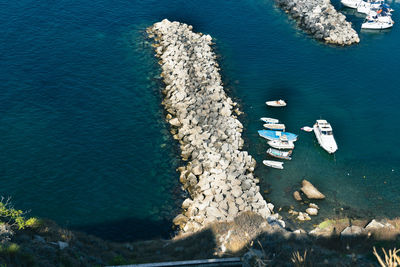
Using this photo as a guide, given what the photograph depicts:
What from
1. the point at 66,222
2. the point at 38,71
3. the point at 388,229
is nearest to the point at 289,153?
the point at 388,229

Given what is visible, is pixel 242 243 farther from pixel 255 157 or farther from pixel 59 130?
pixel 59 130

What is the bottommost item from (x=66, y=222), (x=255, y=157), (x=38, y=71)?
(x=66, y=222)

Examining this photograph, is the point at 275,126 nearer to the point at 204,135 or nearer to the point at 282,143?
the point at 282,143

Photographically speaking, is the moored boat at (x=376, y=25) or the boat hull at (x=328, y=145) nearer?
the boat hull at (x=328, y=145)

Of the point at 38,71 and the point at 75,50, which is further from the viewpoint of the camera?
the point at 75,50

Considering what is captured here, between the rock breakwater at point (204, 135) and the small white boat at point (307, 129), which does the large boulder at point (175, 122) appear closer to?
the rock breakwater at point (204, 135)

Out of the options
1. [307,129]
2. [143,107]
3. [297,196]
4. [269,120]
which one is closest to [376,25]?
[307,129]

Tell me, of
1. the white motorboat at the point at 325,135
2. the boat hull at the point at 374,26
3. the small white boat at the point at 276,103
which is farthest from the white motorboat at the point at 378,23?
the white motorboat at the point at 325,135
